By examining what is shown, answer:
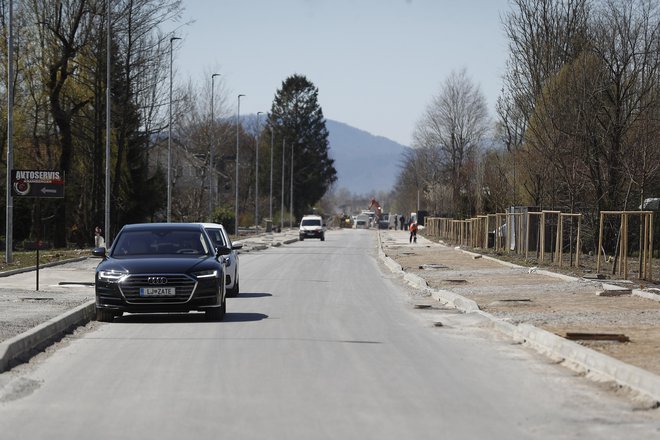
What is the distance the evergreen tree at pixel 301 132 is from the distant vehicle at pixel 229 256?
379 feet

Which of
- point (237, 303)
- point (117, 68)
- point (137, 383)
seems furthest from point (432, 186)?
point (137, 383)

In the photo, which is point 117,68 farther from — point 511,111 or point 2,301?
point 2,301

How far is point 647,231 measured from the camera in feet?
101

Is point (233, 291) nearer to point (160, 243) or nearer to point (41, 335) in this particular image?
point (160, 243)

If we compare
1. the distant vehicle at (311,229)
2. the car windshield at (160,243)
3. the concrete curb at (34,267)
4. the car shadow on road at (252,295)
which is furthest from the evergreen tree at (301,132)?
the car windshield at (160,243)

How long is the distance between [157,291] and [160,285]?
4.2 inches

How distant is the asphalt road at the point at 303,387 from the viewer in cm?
871

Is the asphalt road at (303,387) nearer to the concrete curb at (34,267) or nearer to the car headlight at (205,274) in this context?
the car headlight at (205,274)

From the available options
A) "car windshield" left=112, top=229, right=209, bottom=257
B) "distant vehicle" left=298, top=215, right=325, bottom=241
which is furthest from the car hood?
"distant vehicle" left=298, top=215, right=325, bottom=241

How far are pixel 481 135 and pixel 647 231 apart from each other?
81.3 metres

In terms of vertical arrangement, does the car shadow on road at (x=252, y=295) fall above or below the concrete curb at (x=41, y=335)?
below

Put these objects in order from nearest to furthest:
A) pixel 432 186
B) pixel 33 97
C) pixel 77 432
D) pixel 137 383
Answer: pixel 77 432, pixel 137 383, pixel 33 97, pixel 432 186

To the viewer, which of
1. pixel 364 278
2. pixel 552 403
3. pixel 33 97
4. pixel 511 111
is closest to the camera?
pixel 552 403

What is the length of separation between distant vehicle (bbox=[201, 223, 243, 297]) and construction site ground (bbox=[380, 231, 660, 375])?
4.93 m
